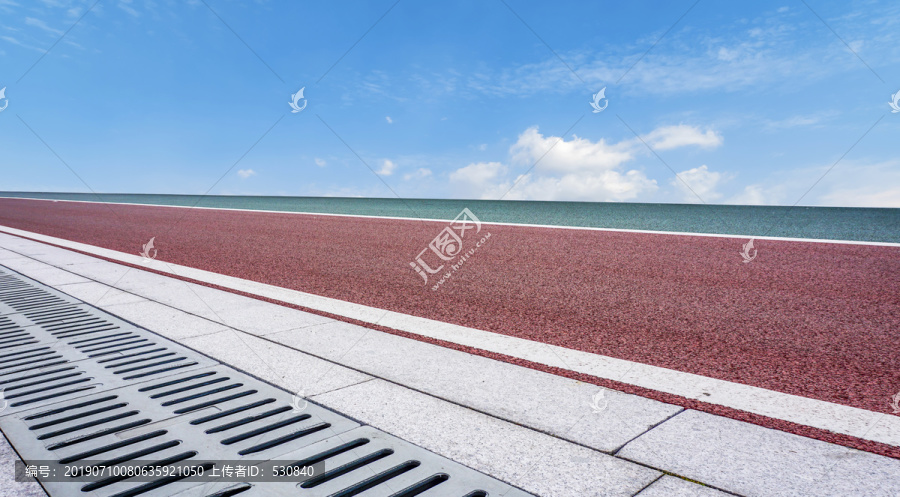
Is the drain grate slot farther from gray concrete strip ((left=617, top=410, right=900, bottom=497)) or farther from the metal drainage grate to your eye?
gray concrete strip ((left=617, top=410, right=900, bottom=497))

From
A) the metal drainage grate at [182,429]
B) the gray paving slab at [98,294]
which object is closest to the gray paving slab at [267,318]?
the metal drainage grate at [182,429]

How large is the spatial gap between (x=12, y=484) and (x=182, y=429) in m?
0.72

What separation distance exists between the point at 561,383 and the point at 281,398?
1.84 meters

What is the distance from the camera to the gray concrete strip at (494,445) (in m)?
2.27

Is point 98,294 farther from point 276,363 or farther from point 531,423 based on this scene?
point 531,423

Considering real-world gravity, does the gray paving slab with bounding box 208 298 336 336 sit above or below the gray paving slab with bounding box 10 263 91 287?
below

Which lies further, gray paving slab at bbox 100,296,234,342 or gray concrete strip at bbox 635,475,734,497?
gray paving slab at bbox 100,296,234,342

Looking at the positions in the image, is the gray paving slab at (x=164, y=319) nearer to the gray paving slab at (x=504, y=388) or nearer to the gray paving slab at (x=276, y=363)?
the gray paving slab at (x=276, y=363)

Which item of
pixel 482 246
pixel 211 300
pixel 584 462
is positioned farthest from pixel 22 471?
pixel 482 246

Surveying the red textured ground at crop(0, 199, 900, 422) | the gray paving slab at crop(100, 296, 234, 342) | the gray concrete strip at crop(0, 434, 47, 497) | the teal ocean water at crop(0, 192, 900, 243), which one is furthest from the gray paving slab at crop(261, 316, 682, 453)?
the teal ocean water at crop(0, 192, 900, 243)

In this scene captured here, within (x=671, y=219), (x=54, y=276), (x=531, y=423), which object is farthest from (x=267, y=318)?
(x=671, y=219)

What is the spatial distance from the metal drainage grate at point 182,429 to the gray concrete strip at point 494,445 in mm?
96

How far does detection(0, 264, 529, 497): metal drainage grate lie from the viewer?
7.52 ft

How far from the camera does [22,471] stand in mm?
2457
